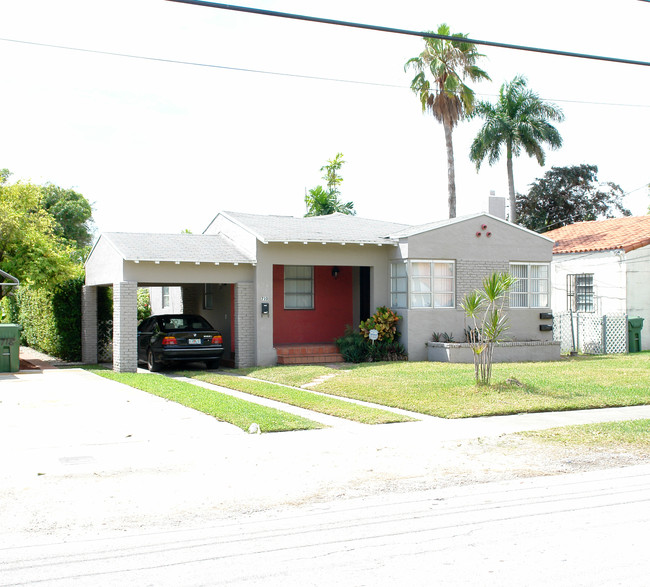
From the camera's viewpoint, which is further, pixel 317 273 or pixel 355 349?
pixel 317 273

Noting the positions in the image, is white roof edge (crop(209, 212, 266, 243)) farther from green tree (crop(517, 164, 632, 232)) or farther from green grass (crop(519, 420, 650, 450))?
green tree (crop(517, 164, 632, 232))

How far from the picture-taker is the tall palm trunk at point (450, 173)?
31.9m

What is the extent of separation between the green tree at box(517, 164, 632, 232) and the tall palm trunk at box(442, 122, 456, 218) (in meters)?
12.7

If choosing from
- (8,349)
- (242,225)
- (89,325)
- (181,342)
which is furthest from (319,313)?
(8,349)

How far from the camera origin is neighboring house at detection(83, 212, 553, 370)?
18656 mm

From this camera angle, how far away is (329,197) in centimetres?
4147

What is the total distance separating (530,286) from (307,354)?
7.11 m

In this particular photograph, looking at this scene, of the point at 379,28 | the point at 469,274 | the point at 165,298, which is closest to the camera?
the point at 379,28

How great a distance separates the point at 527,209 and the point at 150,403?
35.7 metres

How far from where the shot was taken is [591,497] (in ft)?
21.7

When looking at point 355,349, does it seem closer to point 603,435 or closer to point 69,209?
point 603,435

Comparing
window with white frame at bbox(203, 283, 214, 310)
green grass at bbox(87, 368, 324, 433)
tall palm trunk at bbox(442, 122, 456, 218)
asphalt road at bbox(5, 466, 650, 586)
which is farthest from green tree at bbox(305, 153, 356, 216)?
asphalt road at bbox(5, 466, 650, 586)

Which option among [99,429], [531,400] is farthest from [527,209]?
[99,429]

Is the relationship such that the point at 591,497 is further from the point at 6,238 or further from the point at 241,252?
the point at 6,238
